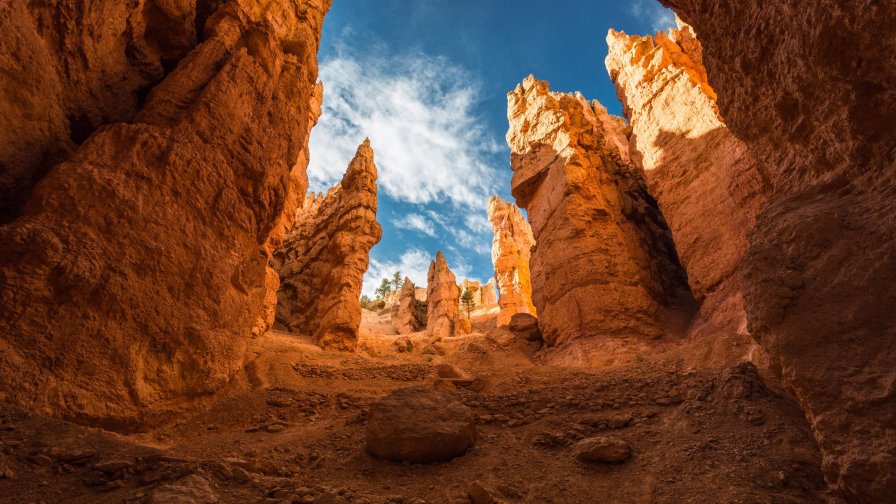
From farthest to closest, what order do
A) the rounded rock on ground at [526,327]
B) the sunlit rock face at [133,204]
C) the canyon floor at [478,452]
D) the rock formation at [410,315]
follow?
1. the rock formation at [410,315]
2. the rounded rock on ground at [526,327]
3. the sunlit rock face at [133,204]
4. the canyon floor at [478,452]

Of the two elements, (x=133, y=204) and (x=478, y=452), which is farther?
(x=133, y=204)

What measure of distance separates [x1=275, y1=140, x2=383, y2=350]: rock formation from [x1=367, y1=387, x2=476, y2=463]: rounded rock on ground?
13494 millimetres

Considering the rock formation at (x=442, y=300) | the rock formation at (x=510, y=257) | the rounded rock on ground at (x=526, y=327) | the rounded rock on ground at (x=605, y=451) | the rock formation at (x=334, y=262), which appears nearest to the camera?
the rounded rock on ground at (x=605, y=451)

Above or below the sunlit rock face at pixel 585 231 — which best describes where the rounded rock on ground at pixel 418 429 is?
below

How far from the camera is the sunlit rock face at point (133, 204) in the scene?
518cm

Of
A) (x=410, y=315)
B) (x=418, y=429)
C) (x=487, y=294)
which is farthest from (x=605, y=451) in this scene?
(x=487, y=294)

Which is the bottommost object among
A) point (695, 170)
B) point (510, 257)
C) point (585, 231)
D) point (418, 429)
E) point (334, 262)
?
point (418, 429)

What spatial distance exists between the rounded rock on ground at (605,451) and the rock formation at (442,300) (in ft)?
A: 110

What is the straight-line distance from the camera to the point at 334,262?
21.3 meters

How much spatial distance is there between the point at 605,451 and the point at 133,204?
784cm

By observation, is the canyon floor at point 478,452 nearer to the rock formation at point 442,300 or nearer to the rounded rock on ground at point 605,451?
the rounded rock on ground at point 605,451

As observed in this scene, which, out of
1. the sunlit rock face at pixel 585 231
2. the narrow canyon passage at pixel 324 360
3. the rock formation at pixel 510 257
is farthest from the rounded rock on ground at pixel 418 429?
the rock formation at pixel 510 257

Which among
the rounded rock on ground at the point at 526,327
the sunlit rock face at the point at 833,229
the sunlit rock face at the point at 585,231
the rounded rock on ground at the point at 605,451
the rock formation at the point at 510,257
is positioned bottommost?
the rounded rock on ground at the point at 605,451

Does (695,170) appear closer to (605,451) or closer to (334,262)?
(605,451)
